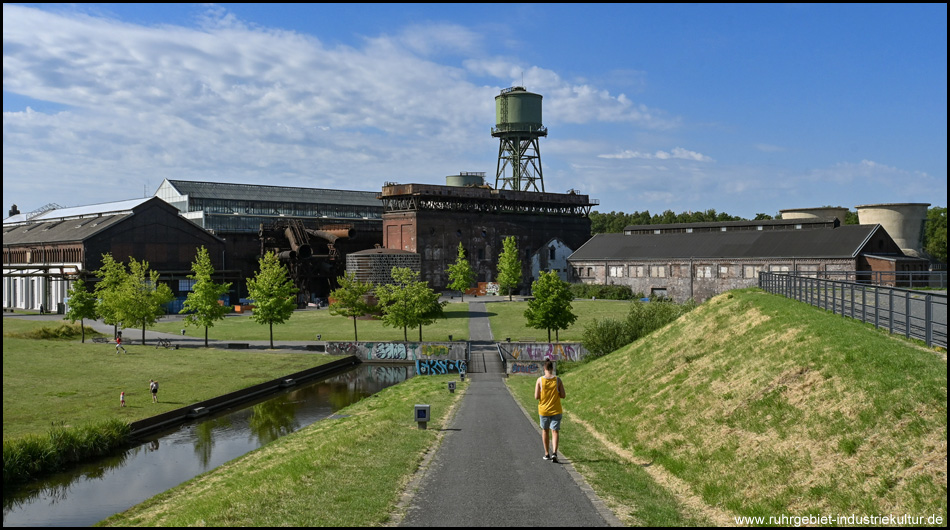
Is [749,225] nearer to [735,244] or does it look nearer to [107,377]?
[735,244]

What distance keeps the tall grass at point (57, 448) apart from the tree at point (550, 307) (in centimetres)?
2939

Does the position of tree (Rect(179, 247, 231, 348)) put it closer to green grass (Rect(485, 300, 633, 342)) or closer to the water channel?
the water channel

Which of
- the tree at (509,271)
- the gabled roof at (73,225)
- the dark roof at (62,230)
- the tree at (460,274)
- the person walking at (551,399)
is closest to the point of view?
the person walking at (551,399)

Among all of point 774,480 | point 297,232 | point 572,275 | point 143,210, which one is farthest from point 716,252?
point 774,480

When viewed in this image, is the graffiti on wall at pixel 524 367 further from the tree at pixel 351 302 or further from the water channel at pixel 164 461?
the tree at pixel 351 302

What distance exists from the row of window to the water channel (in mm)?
45849

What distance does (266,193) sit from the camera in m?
104

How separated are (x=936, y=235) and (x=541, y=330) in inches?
2887

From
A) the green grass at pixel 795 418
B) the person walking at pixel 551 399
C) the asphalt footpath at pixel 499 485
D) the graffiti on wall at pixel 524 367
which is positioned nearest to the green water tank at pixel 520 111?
the graffiti on wall at pixel 524 367

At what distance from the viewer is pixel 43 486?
22016 mm

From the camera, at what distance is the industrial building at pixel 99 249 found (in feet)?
234

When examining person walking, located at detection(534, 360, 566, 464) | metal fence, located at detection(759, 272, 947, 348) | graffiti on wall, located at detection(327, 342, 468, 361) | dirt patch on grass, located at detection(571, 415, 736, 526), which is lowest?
graffiti on wall, located at detection(327, 342, 468, 361)

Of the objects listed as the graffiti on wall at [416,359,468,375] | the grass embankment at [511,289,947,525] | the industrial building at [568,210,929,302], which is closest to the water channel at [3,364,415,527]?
the graffiti on wall at [416,359,468,375]

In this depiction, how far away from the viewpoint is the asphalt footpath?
1074cm
